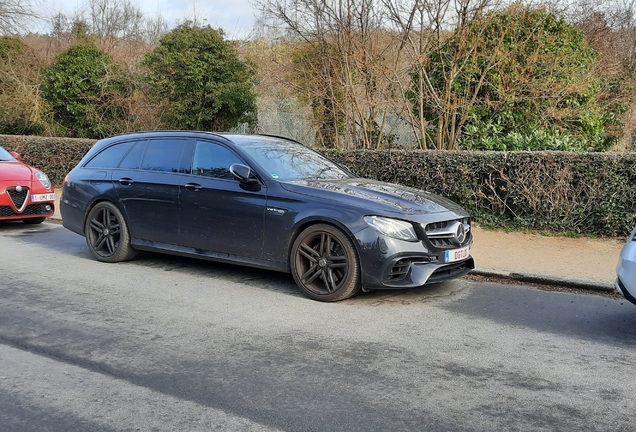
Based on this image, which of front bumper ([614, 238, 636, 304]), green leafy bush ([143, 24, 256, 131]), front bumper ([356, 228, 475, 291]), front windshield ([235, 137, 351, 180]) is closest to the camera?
front bumper ([614, 238, 636, 304])

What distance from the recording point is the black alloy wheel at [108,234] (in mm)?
7992

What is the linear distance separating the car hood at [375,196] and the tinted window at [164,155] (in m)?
1.60

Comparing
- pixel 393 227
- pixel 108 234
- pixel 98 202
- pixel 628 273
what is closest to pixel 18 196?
pixel 98 202

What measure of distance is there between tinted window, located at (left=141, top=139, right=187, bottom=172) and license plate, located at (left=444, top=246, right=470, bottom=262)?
3.18m

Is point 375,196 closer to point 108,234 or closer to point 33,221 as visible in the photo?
point 108,234

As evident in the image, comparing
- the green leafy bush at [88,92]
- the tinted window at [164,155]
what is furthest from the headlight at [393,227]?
the green leafy bush at [88,92]

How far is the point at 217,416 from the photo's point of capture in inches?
149

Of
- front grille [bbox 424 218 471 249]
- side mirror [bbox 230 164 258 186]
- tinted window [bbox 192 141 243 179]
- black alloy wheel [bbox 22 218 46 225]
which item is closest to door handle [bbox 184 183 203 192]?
tinted window [bbox 192 141 243 179]

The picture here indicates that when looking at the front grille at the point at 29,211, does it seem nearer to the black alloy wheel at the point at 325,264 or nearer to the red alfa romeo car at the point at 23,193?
the red alfa romeo car at the point at 23,193

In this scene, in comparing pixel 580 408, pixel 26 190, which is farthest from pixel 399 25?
pixel 580 408

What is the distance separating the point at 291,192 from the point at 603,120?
10038 millimetres

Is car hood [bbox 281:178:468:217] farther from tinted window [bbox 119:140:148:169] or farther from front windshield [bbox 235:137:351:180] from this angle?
tinted window [bbox 119:140:148:169]

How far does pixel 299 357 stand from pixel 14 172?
7.82 m

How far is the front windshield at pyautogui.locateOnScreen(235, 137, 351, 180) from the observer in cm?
713
